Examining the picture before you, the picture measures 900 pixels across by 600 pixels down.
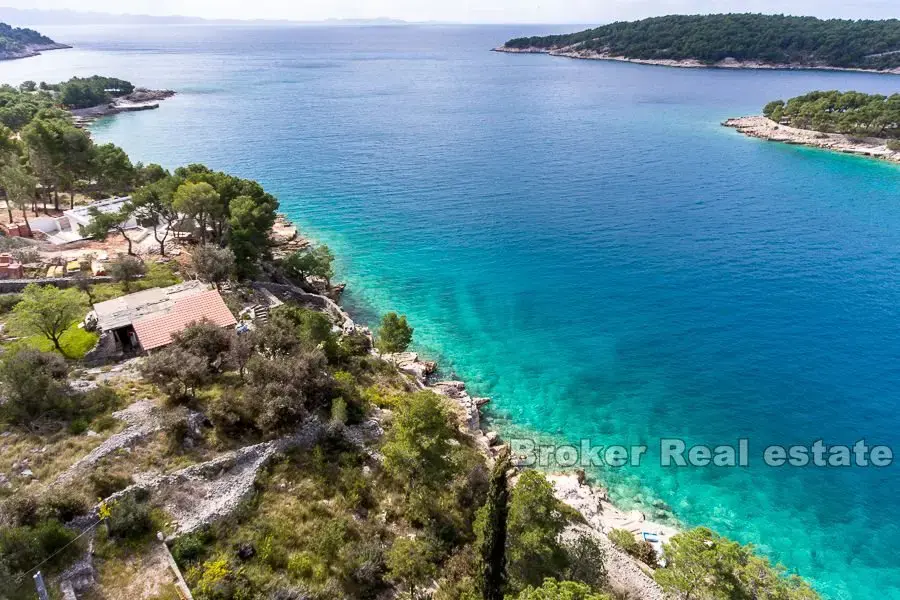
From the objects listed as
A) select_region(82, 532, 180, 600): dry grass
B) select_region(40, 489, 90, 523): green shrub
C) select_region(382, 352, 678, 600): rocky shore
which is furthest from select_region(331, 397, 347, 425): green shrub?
select_region(40, 489, 90, 523): green shrub

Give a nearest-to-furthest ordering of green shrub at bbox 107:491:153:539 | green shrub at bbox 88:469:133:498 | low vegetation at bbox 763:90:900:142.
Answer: green shrub at bbox 107:491:153:539, green shrub at bbox 88:469:133:498, low vegetation at bbox 763:90:900:142

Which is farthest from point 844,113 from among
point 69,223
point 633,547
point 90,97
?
point 90,97

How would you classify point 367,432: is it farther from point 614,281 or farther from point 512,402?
point 614,281

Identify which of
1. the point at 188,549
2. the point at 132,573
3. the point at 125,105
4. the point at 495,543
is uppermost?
the point at 125,105

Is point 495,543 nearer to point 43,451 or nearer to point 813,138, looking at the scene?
point 43,451

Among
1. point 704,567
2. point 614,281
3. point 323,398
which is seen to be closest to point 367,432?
point 323,398

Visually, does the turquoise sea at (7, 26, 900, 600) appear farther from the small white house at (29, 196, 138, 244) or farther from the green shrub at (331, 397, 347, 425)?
the small white house at (29, 196, 138, 244)
